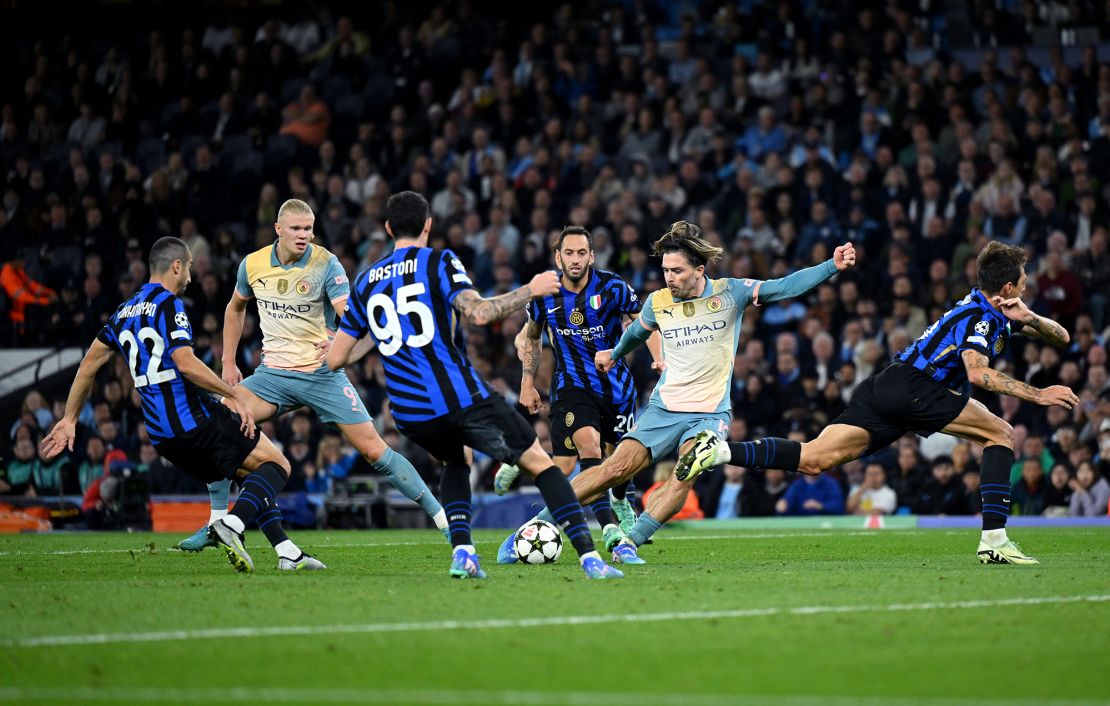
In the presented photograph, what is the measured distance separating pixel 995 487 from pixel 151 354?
228 inches

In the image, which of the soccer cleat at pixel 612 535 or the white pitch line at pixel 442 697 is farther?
the soccer cleat at pixel 612 535

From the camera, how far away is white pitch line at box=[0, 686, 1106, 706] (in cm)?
505

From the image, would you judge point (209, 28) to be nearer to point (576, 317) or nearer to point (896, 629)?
point (576, 317)

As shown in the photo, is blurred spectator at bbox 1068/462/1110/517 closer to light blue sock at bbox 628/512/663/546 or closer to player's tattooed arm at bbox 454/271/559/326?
light blue sock at bbox 628/512/663/546

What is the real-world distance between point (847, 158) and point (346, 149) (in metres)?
8.58

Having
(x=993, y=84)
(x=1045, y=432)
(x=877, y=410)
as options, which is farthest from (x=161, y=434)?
(x=993, y=84)

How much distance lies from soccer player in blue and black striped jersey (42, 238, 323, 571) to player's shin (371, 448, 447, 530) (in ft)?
5.22

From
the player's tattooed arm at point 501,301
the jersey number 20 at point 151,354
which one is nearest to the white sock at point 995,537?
the player's tattooed arm at point 501,301

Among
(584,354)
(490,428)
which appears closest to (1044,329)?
(584,354)

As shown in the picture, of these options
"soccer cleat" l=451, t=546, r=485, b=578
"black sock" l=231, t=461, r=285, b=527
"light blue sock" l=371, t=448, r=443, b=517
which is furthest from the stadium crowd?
"soccer cleat" l=451, t=546, r=485, b=578

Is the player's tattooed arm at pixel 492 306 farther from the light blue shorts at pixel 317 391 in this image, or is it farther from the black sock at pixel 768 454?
the light blue shorts at pixel 317 391

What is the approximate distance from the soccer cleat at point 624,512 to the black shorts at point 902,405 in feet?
6.66

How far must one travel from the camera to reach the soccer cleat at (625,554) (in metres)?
10.9

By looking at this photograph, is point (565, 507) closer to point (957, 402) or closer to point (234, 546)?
point (234, 546)
